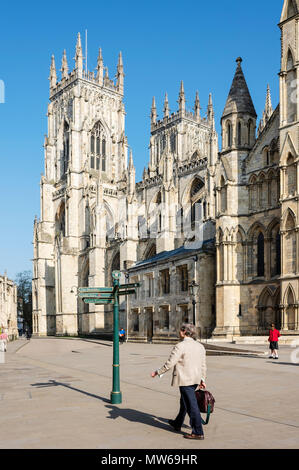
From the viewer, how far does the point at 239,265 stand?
29.9m

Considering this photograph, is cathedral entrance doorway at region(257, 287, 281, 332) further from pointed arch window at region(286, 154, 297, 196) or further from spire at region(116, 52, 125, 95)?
spire at region(116, 52, 125, 95)

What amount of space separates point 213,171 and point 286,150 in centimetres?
1713

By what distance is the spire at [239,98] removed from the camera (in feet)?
99.4

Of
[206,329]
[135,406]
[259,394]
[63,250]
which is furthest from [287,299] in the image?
[63,250]

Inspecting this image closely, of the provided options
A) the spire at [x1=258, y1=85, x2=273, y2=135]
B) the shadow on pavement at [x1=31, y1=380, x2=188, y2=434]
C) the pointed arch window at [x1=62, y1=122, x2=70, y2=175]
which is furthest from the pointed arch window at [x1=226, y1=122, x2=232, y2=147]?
the pointed arch window at [x1=62, y1=122, x2=70, y2=175]

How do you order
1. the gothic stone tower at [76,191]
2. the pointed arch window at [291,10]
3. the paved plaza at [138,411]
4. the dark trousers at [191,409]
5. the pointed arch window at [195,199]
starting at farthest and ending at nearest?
the gothic stone tower at [76,191], the pointed arch window at [195,199], the pointed arch window at [291,10], the dark trousers at [191,409], the paved plaza at [138,411]

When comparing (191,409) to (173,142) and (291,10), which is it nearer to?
(291,10)

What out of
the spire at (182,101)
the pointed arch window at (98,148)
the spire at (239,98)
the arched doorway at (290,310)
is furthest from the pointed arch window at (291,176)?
the spire at (182,101)

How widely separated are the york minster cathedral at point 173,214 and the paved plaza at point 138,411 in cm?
1331

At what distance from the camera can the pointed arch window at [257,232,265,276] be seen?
29.2 meters

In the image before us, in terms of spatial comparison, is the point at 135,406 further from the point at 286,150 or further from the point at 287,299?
the point at 286,150

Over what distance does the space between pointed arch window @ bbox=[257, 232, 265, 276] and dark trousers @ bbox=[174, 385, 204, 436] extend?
22368 mm

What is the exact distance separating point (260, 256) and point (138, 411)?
21450 millimetres

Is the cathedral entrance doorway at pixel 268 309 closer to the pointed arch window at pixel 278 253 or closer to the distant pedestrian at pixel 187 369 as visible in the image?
the pointed arch window at pixel 278 253
